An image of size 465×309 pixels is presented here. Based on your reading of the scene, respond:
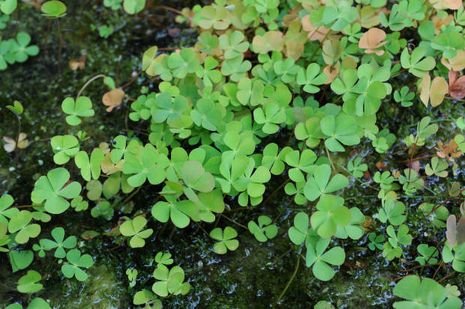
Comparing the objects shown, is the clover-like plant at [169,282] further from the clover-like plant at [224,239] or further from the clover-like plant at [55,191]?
the clover-like plant at [55,191]

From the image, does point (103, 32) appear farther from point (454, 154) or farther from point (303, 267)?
point (454, 154)

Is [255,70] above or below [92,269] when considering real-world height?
above

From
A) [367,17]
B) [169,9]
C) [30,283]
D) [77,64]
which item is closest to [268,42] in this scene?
[367,17]

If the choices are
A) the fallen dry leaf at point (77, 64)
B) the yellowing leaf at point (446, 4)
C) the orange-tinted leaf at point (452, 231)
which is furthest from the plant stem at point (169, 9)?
the orange-tinted leaf at point (452, 231)

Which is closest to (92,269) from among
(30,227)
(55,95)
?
(30,227)

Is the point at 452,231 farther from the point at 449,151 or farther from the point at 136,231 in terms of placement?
the point at 136,231

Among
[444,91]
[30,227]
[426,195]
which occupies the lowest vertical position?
[30,227]
